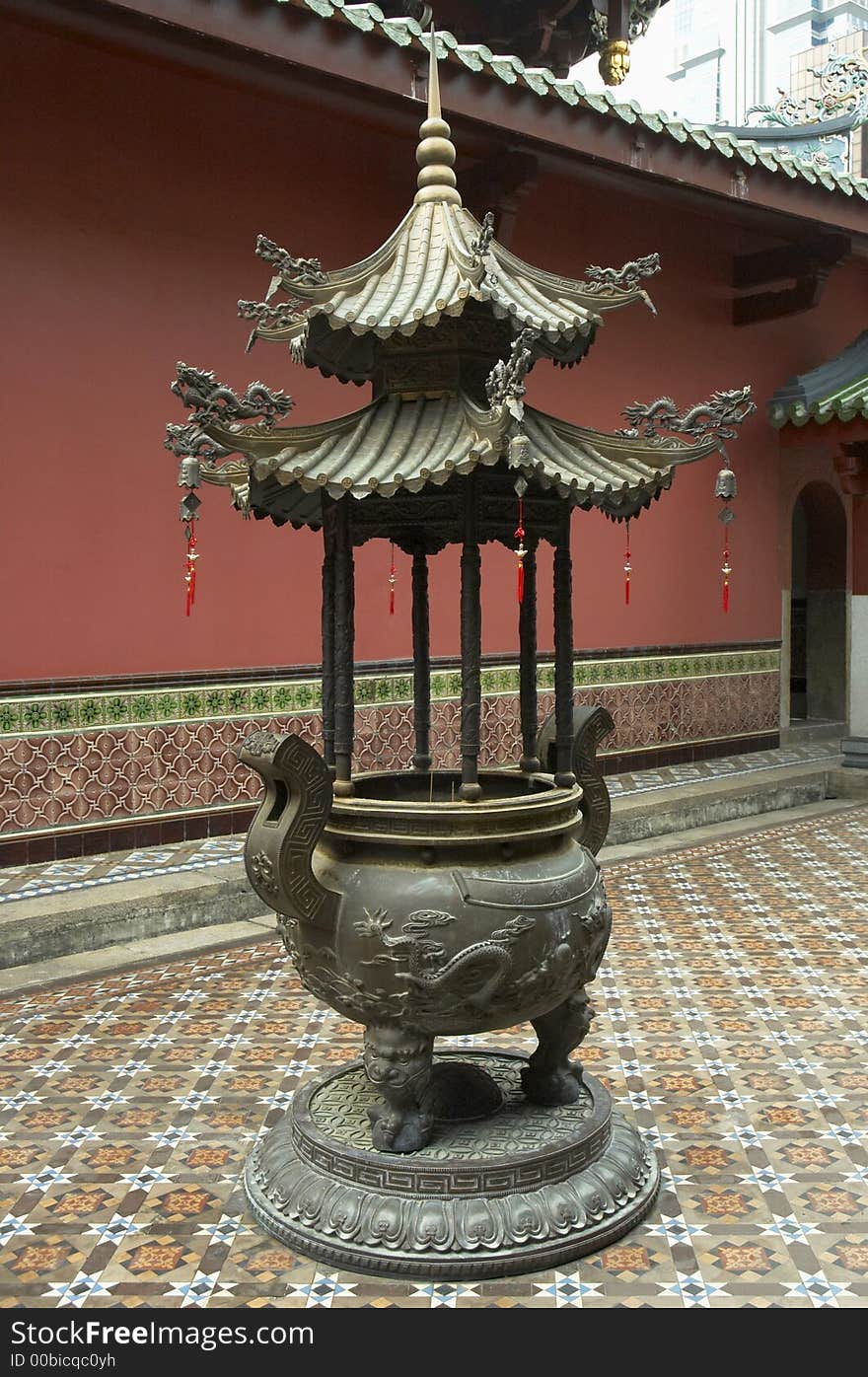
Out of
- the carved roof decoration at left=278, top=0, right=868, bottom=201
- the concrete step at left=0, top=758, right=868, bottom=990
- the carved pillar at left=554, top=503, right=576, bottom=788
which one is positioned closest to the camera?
the carved pillar at left=554, top=503, right=576, bottom=788

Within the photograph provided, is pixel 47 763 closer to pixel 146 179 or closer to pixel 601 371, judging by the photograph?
pixel 146 179

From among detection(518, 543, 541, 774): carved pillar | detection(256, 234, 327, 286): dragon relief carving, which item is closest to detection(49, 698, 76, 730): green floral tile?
detection(518, 543, 541, 774): carved pillar

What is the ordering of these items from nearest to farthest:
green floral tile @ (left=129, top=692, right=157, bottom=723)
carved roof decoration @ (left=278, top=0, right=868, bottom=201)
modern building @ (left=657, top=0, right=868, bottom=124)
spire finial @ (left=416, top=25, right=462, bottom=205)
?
spire finial @ (left=416, top=25, right=462, bottom=205) → carved roof decoration @ (left=278, top=0, right=868, bottom=201) → green floral tile @ (left=129, top=692, right=157, bottom=723) → modern building @ (left=657, top=0, right=868, bottom=124)

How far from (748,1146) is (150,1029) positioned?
2371 mm

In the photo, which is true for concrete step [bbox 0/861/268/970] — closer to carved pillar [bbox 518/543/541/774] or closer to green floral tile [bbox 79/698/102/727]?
green floral tile [bbox 79/698/102/727]

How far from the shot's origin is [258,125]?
7.51m

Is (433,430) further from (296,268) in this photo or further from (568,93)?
(568,93)

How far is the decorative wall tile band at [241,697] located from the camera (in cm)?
670

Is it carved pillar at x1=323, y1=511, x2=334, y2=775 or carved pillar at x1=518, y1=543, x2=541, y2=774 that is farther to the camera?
carved pillar at x1=518, y1=543, x2=541, y2=774

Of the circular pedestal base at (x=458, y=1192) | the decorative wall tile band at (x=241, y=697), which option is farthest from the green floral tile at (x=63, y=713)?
the circular pedestal base at (x=458, y=1192)

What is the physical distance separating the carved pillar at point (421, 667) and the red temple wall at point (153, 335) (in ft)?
9.83

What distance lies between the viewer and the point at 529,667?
4.23 metres

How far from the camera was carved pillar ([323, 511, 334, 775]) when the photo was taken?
152 inches

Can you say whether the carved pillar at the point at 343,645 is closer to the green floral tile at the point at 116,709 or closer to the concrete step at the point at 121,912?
the concrete step at the point at 121,912
